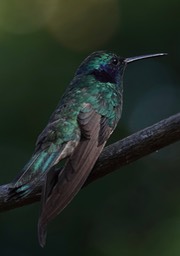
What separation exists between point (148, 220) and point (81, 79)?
6.62ft

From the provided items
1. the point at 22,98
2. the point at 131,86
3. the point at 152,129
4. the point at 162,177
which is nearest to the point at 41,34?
the point at 22,98

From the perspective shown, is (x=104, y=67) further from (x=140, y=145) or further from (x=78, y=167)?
(x=140, y=145)

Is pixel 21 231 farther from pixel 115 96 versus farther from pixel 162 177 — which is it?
pixel 115 96

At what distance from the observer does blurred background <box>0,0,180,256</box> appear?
6.36m

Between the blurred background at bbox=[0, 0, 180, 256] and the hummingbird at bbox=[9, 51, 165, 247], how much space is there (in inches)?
46.0

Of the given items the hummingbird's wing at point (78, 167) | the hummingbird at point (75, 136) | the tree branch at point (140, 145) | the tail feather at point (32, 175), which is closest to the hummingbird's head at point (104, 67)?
the hummingbird at point (75, 136)

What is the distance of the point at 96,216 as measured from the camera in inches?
262

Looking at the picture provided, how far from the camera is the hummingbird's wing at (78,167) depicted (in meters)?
3.88

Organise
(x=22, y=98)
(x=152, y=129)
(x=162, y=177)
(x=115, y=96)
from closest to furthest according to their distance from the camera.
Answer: (x=152, y=129)
(x=115, y=96)
(x=22, y=98)
(x=162, y=177)

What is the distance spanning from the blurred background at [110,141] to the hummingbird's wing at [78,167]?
61.5 inches

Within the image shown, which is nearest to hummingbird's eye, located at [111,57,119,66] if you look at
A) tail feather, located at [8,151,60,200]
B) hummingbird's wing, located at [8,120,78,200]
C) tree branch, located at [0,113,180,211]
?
hummingbird's wing, located at [8,120,78,200]

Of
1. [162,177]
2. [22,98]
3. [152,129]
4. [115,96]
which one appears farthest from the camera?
[162,177]

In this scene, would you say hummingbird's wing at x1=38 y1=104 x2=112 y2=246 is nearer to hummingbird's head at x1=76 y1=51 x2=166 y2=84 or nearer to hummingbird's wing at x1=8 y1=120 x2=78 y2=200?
hummingbird's wing at x1=8 y1=120 x2=78 y2=200

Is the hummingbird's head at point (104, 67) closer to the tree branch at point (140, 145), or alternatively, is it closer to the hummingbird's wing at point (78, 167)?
the hummingbird's wing at point (78, 167)
